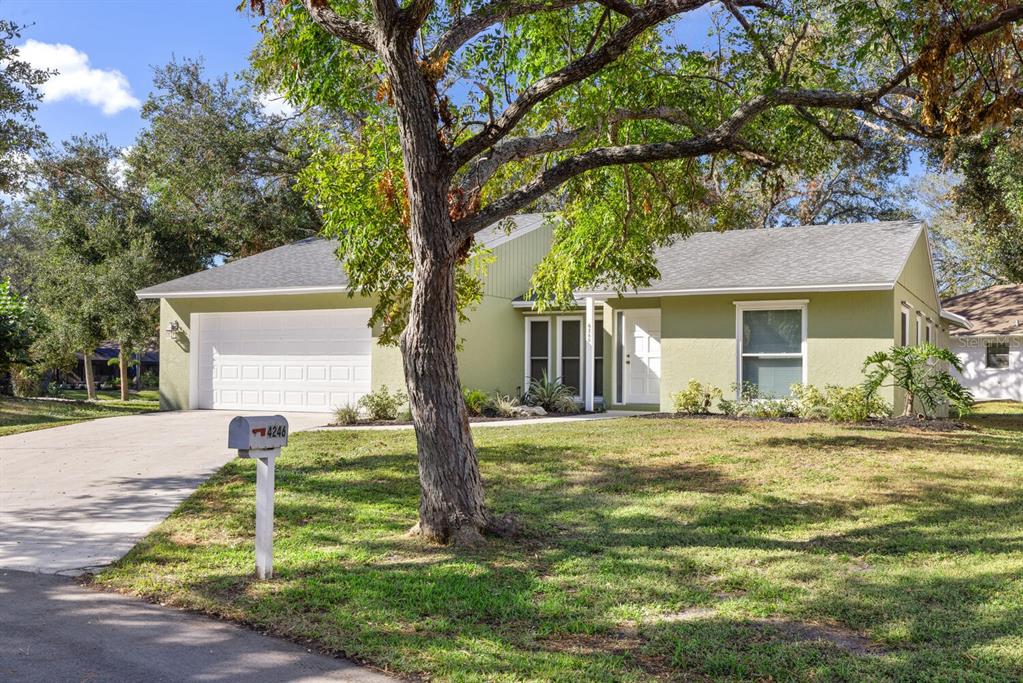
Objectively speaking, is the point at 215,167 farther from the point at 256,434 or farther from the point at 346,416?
the point at 256,434

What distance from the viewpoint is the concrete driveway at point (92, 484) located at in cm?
654

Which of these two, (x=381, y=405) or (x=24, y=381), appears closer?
(x=381, y=405)

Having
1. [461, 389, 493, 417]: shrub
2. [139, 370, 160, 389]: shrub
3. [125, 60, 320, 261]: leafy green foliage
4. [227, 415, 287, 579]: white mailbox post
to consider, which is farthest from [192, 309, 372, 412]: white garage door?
[139, 370, 160, 389]: shrub

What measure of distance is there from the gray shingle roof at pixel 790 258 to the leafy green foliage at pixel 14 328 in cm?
1301

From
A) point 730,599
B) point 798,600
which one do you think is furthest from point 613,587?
point 798,600

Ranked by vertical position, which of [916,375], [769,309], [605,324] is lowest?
[916,375]

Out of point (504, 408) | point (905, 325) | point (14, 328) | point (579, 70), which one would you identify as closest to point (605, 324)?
point (504, 408)

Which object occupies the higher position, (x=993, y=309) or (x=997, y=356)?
(x=993, y=309)

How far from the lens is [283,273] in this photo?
61.7 feet

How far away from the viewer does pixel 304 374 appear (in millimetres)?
17969

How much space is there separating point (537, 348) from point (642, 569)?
1334cm

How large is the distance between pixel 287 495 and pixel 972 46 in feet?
24.8

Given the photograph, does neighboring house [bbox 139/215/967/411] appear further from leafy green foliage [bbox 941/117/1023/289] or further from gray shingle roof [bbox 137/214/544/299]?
leafy green foliage [bbox 941/117/1023/289]

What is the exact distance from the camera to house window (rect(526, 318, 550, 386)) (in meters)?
19.0
